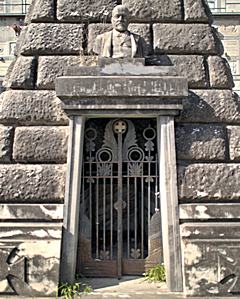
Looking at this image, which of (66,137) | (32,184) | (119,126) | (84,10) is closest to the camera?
(32,184)

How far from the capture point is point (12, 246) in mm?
6922

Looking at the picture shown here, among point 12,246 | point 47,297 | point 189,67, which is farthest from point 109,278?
point 189,67

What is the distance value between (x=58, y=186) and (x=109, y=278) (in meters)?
1.57

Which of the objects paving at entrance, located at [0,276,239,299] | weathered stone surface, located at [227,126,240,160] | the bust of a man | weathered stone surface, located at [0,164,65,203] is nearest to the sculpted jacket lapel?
the bust of a man

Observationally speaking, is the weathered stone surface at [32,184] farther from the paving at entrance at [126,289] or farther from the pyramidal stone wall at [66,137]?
the paving at entrance at [126,289]

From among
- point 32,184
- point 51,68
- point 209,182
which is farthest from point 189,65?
point 32,184

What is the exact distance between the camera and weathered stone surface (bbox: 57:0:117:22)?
25.7 feet

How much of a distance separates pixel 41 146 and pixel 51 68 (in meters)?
1.19

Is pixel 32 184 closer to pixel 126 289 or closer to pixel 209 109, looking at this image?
pixel 126 289

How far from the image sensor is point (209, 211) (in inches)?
284

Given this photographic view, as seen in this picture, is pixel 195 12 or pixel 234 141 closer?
pixel 234 141

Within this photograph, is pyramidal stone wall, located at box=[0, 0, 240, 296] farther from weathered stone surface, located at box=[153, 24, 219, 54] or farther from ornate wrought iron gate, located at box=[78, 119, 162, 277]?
ornate wrought iron gate, located at box=[78, 119, 162, 277]

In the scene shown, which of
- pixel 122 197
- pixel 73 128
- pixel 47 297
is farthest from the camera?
pixel 122 197

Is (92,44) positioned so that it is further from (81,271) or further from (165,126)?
(81,271)
